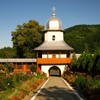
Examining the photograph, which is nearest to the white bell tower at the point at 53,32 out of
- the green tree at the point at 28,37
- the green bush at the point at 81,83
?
the green tree at the point at 28,37

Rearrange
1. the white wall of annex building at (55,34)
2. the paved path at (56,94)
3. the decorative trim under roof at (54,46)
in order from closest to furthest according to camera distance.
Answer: the paved path at (56,94) → the decorative trim under roof at (54,46) → the white wall of annex building at (55,34)

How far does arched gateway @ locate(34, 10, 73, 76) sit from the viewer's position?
1932 inches

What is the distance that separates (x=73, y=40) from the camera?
4198 inches

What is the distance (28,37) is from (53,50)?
10754 millimetres

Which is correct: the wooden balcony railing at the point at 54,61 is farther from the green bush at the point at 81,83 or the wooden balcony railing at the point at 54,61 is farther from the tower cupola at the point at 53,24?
the green bush at the point at 81,83

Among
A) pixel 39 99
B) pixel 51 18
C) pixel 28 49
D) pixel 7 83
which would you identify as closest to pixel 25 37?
pixel 28 49

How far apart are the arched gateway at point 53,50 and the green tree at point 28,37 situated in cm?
529

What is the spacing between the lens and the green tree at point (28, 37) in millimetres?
Answer: 59438

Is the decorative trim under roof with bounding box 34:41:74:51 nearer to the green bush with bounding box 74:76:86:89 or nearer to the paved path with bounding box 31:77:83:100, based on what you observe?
the green bush with bounding box 74:76:86:89

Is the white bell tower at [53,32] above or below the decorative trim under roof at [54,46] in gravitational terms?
above

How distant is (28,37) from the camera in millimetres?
59500

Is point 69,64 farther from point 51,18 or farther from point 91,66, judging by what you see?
point 91,66

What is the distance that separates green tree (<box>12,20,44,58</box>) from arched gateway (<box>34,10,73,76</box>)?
17.4 feet

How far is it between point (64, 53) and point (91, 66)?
20.2 meters
